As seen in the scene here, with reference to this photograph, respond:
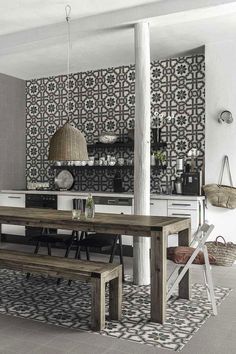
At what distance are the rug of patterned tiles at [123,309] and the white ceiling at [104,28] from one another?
10.1 feet

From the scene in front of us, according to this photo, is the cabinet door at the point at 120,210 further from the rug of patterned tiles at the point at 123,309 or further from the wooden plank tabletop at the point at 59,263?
the wooden plank tabletop at the point at 59,263

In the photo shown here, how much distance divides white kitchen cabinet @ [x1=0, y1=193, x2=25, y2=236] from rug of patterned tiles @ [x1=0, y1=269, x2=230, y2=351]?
238 cm

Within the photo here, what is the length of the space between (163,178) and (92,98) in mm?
1971

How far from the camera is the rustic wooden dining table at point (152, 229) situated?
3484mm

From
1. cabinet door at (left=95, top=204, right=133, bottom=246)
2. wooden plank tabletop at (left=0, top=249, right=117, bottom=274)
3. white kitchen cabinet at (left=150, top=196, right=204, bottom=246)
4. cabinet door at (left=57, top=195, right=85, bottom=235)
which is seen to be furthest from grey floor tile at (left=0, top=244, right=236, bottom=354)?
cabinet door at (left=57, top=195, right=85, bottom=235)

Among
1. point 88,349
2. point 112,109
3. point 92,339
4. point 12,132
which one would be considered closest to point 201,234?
point 92,339

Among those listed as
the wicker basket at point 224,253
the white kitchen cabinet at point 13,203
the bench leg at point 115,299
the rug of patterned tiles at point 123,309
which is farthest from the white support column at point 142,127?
the white kitchen cabinet at point 13,203

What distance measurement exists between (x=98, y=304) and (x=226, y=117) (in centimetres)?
363

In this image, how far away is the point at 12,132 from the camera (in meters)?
7.79

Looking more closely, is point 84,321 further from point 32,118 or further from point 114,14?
point 32,118

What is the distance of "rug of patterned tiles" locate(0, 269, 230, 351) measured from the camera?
3272 millimetres

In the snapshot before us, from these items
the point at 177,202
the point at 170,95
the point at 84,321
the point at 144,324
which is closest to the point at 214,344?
the point at 144,324

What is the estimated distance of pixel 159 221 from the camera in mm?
3842

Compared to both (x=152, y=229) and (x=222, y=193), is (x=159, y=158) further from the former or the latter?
(x=152, y=229)
